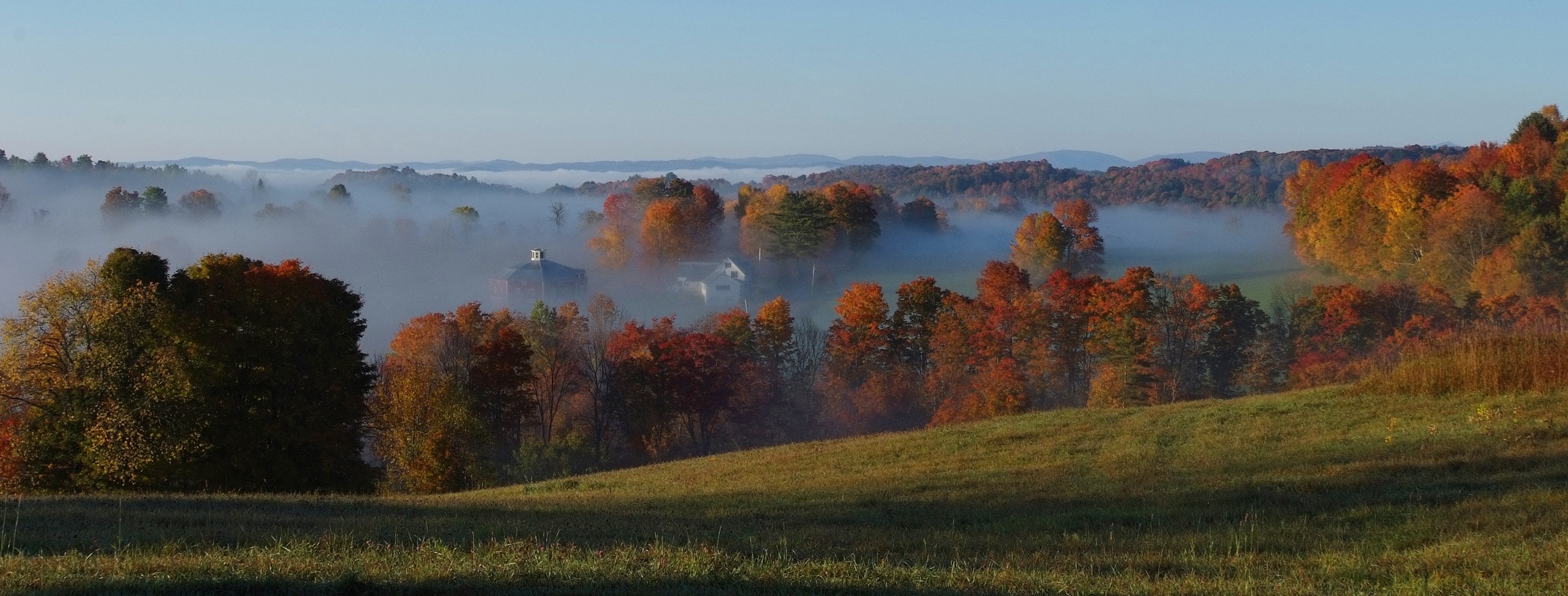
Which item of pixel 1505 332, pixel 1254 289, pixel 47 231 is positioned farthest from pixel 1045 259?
pixel 47 231

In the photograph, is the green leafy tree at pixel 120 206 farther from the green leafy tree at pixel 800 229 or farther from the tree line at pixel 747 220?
the green leafy tree at pixel 800 229

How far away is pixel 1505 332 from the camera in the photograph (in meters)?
22.8

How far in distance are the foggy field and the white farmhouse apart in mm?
1244

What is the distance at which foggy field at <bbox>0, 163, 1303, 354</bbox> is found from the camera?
3354 inches

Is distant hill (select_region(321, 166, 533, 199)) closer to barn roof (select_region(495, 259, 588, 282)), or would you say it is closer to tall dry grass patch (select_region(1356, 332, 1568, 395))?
barn roof (select_region(495, 259, 588, 282))

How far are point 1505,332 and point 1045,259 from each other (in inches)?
2485

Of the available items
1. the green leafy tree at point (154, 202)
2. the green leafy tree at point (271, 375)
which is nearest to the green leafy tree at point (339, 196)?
the green leafy tree at point (154, 202)

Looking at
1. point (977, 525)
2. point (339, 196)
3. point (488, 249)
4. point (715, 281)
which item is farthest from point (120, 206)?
point (977, 525)

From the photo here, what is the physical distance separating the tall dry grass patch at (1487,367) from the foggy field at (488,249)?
5207cm

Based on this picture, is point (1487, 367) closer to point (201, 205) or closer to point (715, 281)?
point (715, 281)

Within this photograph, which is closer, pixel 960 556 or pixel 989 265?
pixel 960 556

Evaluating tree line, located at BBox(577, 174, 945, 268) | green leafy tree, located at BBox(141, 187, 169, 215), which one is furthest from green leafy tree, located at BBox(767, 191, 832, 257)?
green leafy tree, located at BBox(141, 187, 169, 215)

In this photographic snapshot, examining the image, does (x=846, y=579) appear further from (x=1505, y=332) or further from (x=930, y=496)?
(x=1505, y=332)

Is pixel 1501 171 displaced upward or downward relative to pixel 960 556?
upward
